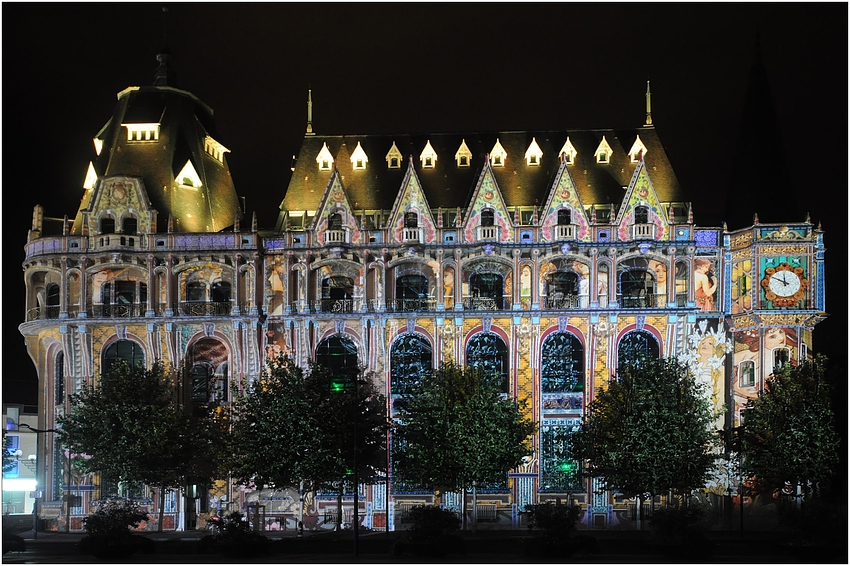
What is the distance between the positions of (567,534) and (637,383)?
2119cm

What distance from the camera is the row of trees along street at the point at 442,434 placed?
95062 mm

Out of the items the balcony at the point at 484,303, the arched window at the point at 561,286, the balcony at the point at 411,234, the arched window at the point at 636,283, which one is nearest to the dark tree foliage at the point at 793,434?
the arched window at the point at 636,283

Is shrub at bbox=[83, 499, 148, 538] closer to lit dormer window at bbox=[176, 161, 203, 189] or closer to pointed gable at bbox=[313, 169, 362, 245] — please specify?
pointed gable at bbox=[313, 169, 362, 245]

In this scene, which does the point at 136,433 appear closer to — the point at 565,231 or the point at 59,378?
the point at 59,378

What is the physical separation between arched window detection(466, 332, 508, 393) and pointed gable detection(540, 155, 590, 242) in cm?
894

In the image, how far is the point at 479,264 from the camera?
351 ft

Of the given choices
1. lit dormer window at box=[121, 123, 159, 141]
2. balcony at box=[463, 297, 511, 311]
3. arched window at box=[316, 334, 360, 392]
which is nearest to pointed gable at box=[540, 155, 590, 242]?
balcony at box=[463, 297, 511, 311]

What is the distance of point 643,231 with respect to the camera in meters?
105

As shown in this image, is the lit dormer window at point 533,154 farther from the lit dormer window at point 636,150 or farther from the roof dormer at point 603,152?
the lit dormer window at point 636,150

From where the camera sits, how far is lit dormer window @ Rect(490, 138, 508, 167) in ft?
372

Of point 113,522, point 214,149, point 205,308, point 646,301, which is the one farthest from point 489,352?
point 113,522

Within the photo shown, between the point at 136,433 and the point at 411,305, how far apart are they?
23545 mm

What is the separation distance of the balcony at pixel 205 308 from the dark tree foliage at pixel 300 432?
→ 8588 millimetres

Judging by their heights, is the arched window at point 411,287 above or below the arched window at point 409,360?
above
